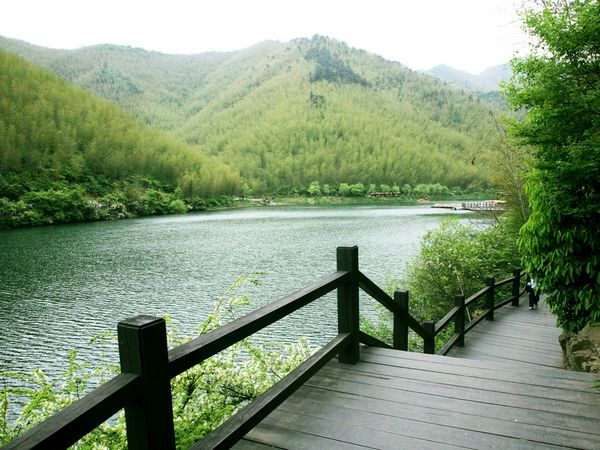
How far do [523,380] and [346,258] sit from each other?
149cm

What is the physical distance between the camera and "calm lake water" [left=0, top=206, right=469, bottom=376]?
1425 cm

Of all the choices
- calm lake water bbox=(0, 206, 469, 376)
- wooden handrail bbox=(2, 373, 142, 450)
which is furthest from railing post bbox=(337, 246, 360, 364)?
calm lake water bbox=(0, 206, 469, 376)

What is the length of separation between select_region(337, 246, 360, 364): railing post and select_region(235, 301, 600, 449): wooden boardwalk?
0.14 metres

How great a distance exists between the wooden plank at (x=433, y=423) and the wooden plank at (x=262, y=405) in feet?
0.52

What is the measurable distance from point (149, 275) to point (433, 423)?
23.3m

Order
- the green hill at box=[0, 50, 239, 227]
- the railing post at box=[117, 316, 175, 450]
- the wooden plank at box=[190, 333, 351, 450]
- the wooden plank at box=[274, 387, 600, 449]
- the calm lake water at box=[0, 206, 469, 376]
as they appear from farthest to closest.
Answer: the green hill at box=[0, 50, 239, 227]
the calm lake water at box=[0, 206, 469, 376]
the wooden plank at box=[274, 387, 600, 449]
the wooden plank at box=[190, 333, 351, 450]
the railing post at box=[117, 316, 175, 450]

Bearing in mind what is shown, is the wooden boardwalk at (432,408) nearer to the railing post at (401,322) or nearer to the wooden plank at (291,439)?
the wooden plank at (291,439)

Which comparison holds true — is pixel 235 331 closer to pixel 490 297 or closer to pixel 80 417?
pixel 80 417

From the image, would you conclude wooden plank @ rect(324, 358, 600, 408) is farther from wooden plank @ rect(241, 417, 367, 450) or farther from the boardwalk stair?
wooden plank @ rect(241, 417, 367, 450)

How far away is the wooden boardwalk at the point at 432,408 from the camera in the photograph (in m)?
2.30

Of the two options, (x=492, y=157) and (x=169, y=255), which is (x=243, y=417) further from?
(x=169, y=255)

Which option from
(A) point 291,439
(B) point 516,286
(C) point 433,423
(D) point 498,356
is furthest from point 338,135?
(A) point 291,439

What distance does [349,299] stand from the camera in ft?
10.4

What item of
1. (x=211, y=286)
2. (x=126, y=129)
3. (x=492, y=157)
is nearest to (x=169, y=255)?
(x=211, y=286)
